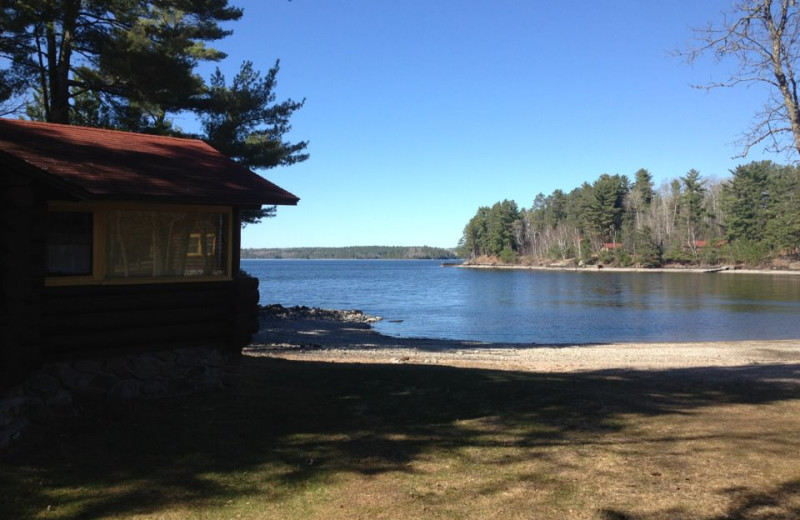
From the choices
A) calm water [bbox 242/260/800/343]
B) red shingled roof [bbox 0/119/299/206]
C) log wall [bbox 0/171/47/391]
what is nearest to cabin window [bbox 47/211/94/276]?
log wall [bbox 0/171/47/391]

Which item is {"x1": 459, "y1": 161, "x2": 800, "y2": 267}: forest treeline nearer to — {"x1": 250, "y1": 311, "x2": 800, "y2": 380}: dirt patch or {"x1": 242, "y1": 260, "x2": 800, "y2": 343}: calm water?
{"x1": 242, "y1": 260, "x2": 800, "y2": 343}: calm water

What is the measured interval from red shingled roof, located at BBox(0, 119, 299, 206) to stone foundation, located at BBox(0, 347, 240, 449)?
2.22 metres

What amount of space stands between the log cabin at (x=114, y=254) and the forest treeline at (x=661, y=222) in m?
98.7

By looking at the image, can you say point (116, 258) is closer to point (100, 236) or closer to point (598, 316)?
point (100, 236)

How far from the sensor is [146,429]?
6.74 meters

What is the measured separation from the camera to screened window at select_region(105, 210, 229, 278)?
7656 mm

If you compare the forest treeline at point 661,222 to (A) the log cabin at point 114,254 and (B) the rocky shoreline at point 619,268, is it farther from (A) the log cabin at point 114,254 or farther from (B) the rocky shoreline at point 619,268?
(A) the log cabin at point 114,254

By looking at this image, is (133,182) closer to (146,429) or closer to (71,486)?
(146,429)

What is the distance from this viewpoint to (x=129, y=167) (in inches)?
313

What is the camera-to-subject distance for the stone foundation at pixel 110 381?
251 inches

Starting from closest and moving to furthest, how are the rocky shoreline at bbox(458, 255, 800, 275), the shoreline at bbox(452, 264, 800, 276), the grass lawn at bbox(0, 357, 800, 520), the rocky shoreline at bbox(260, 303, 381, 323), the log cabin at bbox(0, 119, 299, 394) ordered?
1. the grass lawn at bbox(0, 357, 800, 520)
2. the log cabin at bbox(0, 119, 299, 394)
3. the rocky shoreline at bbox(260, 303, 381, 323)
4. the shoreline at bbox(452, 264, 800, 276)
5. the rocky shoreline at bbox(458, 255, 800, 275)

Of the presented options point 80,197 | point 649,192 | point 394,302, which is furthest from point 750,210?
point 80,197

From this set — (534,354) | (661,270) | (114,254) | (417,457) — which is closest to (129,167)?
(114,254)

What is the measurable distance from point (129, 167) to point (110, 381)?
9.38 feet
